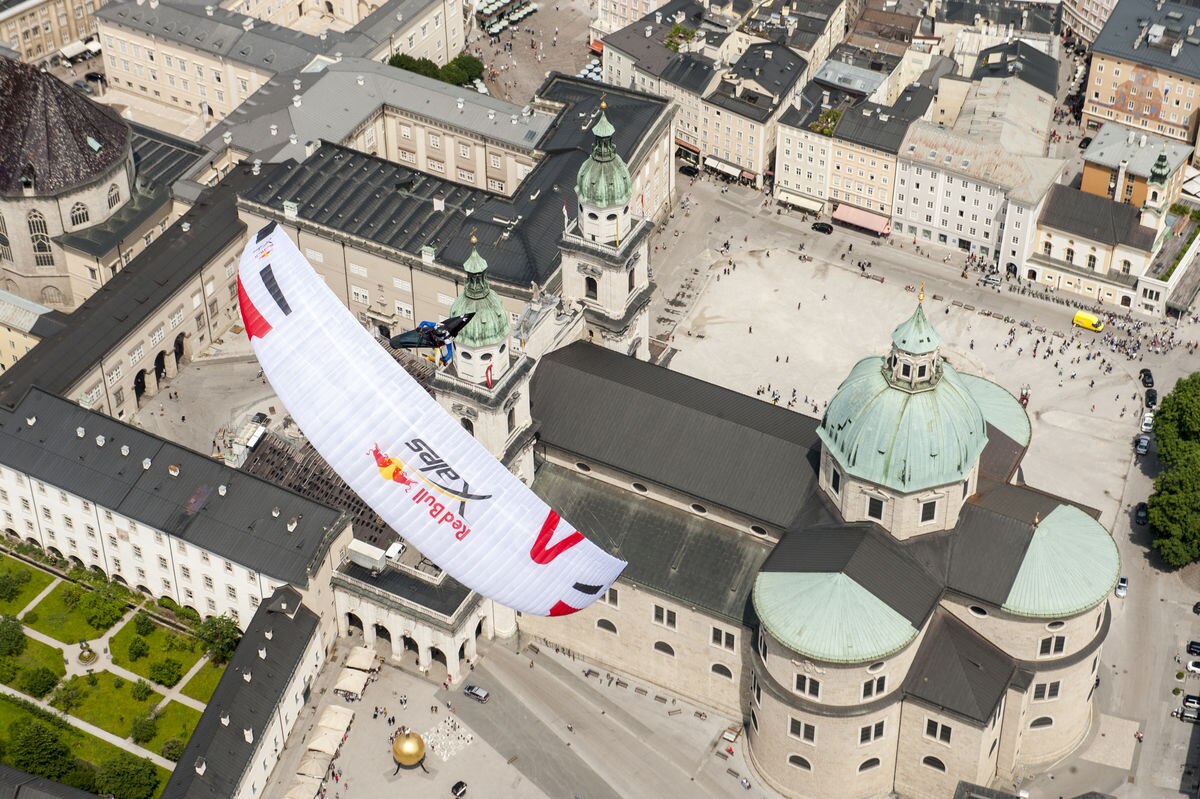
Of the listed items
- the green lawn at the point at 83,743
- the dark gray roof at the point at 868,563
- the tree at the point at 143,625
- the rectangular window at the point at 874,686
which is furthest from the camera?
the tree at the point at 143,625

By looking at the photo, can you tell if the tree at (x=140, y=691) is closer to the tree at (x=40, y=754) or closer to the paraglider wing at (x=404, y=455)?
the tree at (x=40, y=754)

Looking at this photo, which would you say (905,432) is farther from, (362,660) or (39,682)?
(39,682)

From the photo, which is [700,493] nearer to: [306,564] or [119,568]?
[306,564]

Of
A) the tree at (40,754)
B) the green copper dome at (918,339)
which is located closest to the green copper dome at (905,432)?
the green copper dome at (918,339)

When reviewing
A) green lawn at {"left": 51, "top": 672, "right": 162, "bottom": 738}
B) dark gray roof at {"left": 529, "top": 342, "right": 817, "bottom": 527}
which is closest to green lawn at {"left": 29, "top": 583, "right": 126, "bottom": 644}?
green lawn at {"left": 51, "top": 672, "right": 162, "bottom": 738}

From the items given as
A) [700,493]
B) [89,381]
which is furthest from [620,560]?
[89,381]

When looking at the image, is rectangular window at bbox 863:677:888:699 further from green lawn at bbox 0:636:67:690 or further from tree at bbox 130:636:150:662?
green lawn at bbox 0:636:67:690
